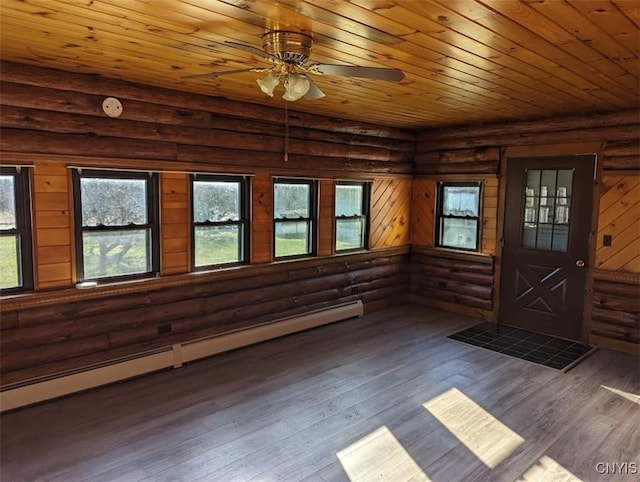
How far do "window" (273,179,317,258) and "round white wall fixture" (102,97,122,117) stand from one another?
73.2 inches

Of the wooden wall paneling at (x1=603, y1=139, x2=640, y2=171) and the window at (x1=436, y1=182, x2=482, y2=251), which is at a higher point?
the wooden wall paneling at (x1=603, y1=139, x2=640, y2=171)

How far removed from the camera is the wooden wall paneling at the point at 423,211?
6.86m

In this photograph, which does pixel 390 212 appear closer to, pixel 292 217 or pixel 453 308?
pixel 453 308

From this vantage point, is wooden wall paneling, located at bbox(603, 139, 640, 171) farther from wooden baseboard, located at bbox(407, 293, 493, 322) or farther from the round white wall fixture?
the round white wall fixture

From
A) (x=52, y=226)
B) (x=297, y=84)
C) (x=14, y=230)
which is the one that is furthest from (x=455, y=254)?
(x=14, y=230)

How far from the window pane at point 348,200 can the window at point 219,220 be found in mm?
1524

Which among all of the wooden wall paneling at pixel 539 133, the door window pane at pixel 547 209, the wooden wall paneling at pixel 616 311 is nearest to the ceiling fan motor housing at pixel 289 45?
the wooden wall paneling at pixel 539 133

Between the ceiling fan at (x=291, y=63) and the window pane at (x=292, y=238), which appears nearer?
the ceiling fan at (x=291, y=63)

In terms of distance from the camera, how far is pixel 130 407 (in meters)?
3.70

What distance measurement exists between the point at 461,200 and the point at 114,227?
4.57m

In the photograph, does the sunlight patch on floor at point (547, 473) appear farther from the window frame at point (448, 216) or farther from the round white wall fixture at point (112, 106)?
A: the round white wall fixture at point (112, 106)

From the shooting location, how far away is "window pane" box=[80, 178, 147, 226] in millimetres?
3992

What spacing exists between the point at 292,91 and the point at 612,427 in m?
3.37

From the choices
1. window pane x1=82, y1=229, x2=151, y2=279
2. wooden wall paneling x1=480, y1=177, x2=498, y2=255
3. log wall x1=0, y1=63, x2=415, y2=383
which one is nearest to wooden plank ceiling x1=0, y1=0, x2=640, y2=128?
log wall x1=0, y1=63, x2=415, y2=383
